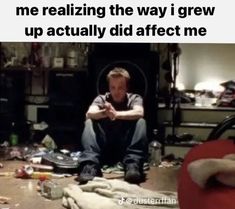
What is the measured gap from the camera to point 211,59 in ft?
3.78

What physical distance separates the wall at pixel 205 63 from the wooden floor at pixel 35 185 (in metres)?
0.28

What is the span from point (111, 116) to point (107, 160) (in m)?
0.14

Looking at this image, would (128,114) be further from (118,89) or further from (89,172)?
(89,172)

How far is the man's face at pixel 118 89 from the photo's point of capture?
3.99 ft

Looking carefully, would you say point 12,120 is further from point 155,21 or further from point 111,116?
point 155,21

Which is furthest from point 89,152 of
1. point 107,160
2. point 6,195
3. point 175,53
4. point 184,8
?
point 184,8

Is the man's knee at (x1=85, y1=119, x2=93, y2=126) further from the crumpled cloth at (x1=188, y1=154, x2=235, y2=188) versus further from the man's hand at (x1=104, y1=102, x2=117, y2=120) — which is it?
the crumpled cloth at (x1=188, y1=154, x2=235, y2=188)

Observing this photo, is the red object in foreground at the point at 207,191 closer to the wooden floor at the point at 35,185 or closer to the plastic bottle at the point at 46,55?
the wooden floor at the point at 35,185

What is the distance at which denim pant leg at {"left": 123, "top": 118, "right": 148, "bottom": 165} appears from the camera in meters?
1.24

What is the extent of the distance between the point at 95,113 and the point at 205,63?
0.35m

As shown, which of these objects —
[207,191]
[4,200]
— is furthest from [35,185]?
[207,191]

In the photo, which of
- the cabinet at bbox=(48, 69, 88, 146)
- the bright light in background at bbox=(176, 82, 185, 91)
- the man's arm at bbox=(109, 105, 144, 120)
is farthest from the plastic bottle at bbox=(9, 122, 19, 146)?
the bright light in background at bbox=(176, 82, 185, 91)

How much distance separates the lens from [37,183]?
1.36 meters
